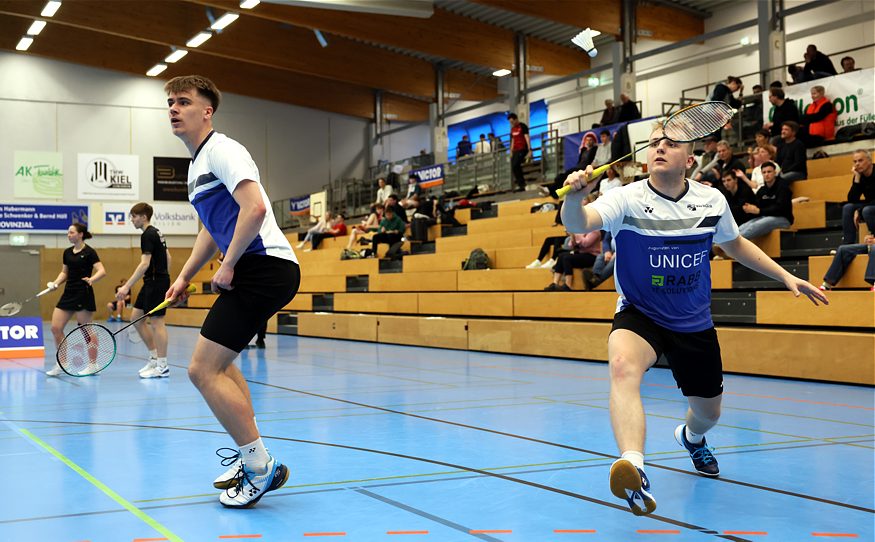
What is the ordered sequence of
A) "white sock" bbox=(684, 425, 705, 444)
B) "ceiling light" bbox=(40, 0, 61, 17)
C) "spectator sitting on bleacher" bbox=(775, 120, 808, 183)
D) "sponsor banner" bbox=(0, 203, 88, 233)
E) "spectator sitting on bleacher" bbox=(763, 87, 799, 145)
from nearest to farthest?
"white sock" bbox=(684, 425, 705, 444) < "spectator sitting on bleacher" bbox=(775, 120, 808, 183) < "spectator sitting on bleacher" bbox=(763, 87, 799, 145) < "ceiling light" bbox=(40, 0, 61, 17) < "sponsor banner" bbox=(0, 203, 88, 233)

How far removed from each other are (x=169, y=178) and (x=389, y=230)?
13958mm

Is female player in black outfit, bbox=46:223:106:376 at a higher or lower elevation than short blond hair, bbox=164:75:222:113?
lower

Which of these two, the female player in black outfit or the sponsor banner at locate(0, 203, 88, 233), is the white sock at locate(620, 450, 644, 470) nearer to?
the female player in black outfit

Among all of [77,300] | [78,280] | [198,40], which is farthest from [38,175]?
[77,300]

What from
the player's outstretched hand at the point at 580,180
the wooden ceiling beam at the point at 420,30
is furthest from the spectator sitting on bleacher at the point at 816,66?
the player's outstretched hand at the point at 580,180

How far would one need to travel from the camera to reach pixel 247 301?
375cm

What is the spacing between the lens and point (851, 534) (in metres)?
3.20

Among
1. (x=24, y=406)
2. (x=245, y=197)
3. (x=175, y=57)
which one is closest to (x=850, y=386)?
(x=245, y=197)

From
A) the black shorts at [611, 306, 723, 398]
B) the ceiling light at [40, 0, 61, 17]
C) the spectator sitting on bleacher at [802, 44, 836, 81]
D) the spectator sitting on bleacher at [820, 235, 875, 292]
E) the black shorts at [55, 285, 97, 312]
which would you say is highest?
the ceiling light at [40, 0, 61, 17]

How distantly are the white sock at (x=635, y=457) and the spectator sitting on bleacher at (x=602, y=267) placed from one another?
7534 mm

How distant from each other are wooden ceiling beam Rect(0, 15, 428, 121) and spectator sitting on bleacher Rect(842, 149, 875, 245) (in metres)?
20.7

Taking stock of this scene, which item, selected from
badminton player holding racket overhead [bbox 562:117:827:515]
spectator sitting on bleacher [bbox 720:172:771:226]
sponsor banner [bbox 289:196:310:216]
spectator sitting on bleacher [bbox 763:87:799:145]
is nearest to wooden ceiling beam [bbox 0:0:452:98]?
sponsor banner [bbox 289:196:310:216]

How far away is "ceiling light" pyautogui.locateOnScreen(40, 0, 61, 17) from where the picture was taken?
2211cm

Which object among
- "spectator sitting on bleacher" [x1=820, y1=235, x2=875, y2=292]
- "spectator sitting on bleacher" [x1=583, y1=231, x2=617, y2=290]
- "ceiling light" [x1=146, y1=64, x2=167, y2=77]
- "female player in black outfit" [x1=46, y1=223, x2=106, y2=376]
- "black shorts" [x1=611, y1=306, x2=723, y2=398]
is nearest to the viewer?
"black shorts" [x1=611, y1=306, x2=723, y2=398]
